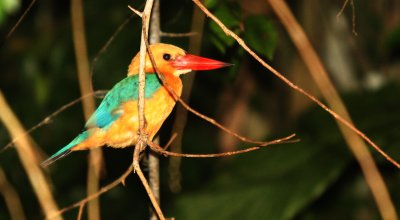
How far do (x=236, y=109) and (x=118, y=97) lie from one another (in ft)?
11.2

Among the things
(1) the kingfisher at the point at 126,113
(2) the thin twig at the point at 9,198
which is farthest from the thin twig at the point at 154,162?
(2) the thin twig at the point at 9,198

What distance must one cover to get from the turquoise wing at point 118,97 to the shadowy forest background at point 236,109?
1.15 feet

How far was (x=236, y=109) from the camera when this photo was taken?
6.01 meters

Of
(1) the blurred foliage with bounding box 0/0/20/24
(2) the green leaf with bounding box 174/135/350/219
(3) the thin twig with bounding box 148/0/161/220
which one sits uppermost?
(1) the blurred foliage with bounding box 0/0/20/24

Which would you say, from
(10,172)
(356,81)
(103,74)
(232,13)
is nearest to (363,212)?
(356,81)

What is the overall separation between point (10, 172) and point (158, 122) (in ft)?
6.99

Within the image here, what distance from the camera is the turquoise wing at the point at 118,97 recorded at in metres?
2.67

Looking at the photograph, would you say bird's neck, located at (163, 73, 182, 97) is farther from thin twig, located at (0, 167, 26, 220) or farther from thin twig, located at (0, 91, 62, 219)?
thin twig, located at (0, 91, 62, 219)

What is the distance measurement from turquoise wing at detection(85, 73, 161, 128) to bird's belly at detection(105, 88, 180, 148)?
22mm

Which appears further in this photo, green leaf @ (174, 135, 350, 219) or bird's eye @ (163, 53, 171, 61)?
green leaf @ (174, 135, 350, 219)

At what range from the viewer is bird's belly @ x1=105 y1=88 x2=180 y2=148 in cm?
262

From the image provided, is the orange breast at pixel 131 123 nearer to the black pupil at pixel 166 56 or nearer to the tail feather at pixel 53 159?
the tail feather at pixel 53 159

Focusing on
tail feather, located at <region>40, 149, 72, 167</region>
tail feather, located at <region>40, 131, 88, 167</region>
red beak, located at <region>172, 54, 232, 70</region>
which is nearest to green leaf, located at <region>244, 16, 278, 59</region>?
red beak, located at <region>172, 54, 232, 70</region>

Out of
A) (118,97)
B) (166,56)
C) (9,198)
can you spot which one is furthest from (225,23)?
Result: (9,198)
